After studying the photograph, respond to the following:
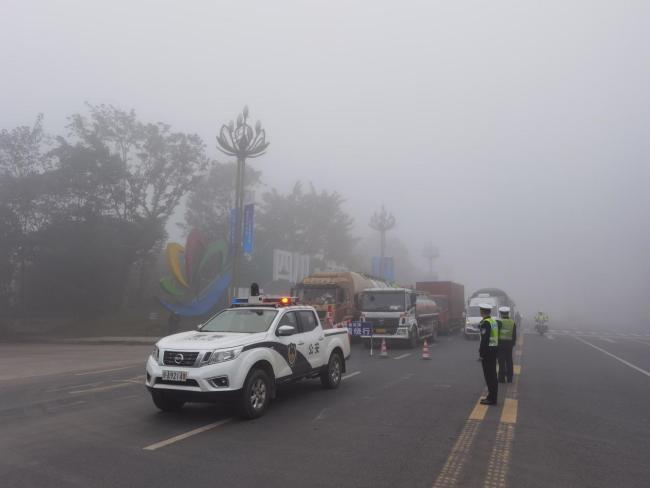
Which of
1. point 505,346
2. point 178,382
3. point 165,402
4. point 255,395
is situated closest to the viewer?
point 178,382

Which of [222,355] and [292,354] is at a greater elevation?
[222,355]

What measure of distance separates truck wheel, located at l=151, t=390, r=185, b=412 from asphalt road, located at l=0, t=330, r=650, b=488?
0.14 meters

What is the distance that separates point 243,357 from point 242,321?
144 centimetres

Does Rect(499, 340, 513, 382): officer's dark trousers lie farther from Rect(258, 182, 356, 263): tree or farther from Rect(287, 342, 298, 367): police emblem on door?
Rect(258, 182, 356, 263): tree

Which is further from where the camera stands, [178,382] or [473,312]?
[473,312]

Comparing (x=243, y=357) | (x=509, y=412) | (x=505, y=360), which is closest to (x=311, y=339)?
(x=243, y=357)

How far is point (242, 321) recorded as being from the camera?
918 cm

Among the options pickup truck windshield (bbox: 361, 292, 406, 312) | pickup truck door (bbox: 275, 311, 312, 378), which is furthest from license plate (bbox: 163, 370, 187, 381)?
pickup truck windshield (bbox: 361, 292, 406, 312)

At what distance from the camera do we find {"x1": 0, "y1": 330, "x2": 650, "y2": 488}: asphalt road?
5.46 meters

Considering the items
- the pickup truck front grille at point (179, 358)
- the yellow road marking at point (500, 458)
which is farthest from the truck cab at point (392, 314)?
the pickup truck front grille at point (179, 358)

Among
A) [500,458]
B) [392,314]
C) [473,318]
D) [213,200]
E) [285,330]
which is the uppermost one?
[213,200]

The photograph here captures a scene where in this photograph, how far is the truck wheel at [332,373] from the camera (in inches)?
417

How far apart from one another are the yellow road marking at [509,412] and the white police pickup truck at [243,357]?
138 inches

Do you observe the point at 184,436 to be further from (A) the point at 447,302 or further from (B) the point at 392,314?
(A) the point at 447,302
